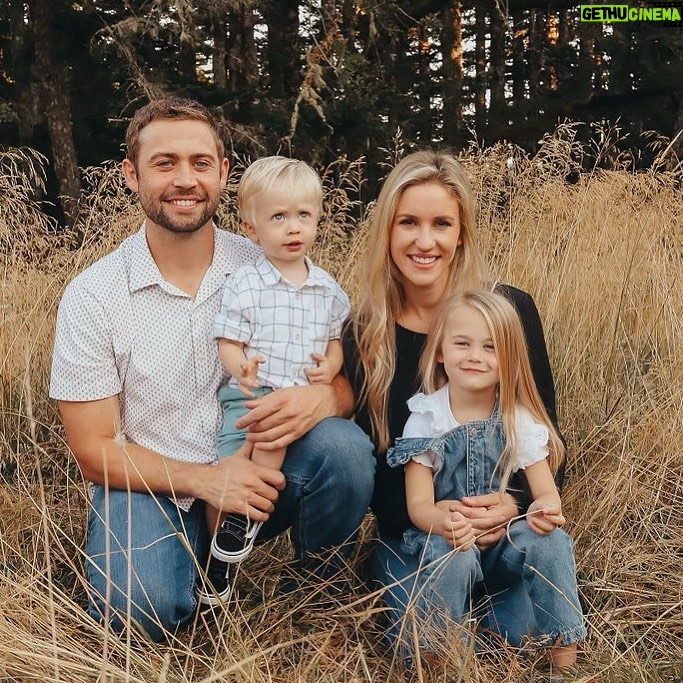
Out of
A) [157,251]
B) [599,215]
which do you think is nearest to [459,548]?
[157,251]

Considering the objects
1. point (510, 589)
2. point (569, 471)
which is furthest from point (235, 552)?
point (569, 471)

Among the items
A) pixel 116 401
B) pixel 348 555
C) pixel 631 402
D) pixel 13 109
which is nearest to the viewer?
pixel 116 401

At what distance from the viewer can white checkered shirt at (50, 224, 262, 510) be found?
2322mm

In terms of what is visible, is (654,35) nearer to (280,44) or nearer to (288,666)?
(280,44)

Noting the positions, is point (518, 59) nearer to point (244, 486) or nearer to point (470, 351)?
point (470, 351)

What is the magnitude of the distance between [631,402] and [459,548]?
1.42 meters

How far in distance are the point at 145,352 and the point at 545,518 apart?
1211 mm

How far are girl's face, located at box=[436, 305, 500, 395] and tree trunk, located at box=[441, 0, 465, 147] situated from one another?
7.62 m

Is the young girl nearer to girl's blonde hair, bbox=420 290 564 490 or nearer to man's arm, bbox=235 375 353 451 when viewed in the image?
girl's blonde hair, bbox=420 290 564 490

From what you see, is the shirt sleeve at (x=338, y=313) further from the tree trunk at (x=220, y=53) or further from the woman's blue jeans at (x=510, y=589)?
the tree trunk at (x=220, y=53)

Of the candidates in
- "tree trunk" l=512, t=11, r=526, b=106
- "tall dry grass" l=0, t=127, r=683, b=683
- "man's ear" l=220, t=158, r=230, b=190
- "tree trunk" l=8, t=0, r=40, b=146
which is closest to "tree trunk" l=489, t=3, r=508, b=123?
"tree trunk" l=512, t=11, r=526, b=106

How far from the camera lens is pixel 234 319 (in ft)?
7.71

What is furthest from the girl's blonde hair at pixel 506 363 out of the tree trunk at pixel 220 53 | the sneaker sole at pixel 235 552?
the tree trunk at pixel 220 53

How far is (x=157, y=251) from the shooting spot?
2.49 m
